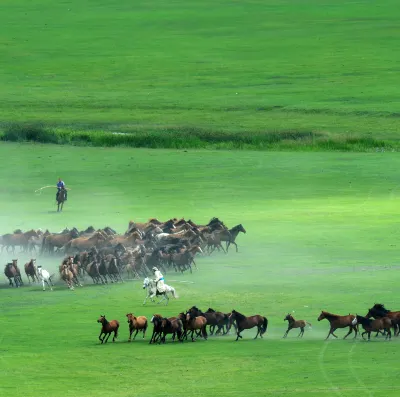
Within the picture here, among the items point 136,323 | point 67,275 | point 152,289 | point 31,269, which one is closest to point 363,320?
point 136,323

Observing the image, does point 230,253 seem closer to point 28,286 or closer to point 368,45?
point 28,286

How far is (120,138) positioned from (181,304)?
132 ft

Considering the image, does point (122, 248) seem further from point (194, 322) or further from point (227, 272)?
point (194, 322)

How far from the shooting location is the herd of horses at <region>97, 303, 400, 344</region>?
2953cm

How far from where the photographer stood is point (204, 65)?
108 metres

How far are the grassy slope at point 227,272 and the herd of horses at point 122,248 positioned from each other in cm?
62

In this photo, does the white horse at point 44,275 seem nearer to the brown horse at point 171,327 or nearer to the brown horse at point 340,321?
the brown horse at point 171,327

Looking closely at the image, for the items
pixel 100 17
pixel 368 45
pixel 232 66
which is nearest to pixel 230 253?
pixel 232 66

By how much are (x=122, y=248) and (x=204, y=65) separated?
232ft

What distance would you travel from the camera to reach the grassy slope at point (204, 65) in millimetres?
86688

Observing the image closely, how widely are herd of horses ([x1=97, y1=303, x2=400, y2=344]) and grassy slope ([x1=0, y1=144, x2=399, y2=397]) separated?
0.35 m

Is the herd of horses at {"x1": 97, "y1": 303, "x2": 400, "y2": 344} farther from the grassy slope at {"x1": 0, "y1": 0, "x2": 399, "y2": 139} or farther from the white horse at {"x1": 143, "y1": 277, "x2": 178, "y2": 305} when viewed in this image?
the grassy slope at {"x1": 0, "y1": 0, "x2": 399, "y2": 139}

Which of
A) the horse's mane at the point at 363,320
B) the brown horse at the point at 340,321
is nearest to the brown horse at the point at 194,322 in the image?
the brown horse at the point at 340,321

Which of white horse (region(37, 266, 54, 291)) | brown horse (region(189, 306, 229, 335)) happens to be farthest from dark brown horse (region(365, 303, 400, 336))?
white horse (region(37, 266, 54, 291))
